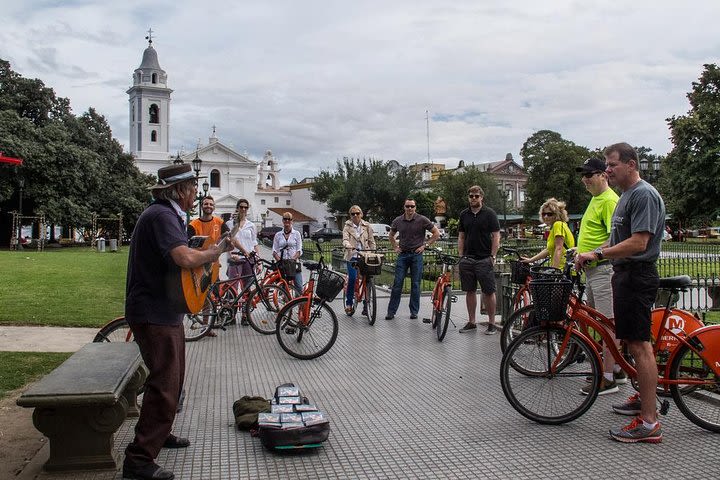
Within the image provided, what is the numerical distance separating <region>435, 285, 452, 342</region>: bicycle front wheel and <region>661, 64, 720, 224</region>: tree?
39640 mm

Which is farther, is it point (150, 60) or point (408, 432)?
point (150, 60)

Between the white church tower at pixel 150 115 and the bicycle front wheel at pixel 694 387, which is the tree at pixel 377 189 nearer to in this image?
the white church tower at pixel 150 115

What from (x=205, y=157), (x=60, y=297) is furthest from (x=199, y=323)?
(x=205, y=157)

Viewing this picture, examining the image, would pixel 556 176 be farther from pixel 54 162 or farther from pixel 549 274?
pixel 549 274

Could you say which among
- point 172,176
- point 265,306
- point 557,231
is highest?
point 172,176

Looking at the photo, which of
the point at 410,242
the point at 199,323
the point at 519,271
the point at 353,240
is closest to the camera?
the point at 519,271

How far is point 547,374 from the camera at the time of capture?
5.38 metres

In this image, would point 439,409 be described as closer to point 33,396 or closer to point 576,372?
point 576,372

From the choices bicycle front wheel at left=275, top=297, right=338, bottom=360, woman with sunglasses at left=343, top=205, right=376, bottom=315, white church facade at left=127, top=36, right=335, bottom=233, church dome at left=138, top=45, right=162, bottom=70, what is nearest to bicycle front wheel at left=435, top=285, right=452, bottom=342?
bicycle front wheel at left=275, top=297, right=338, bottom=360

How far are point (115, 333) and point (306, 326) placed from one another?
2.40m

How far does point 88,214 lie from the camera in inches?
1863

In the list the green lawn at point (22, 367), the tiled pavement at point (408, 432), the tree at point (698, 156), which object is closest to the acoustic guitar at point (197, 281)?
the tiled pavement at point (408, 432)

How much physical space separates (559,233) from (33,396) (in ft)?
21.2

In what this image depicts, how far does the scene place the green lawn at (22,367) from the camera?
21.3 ft
